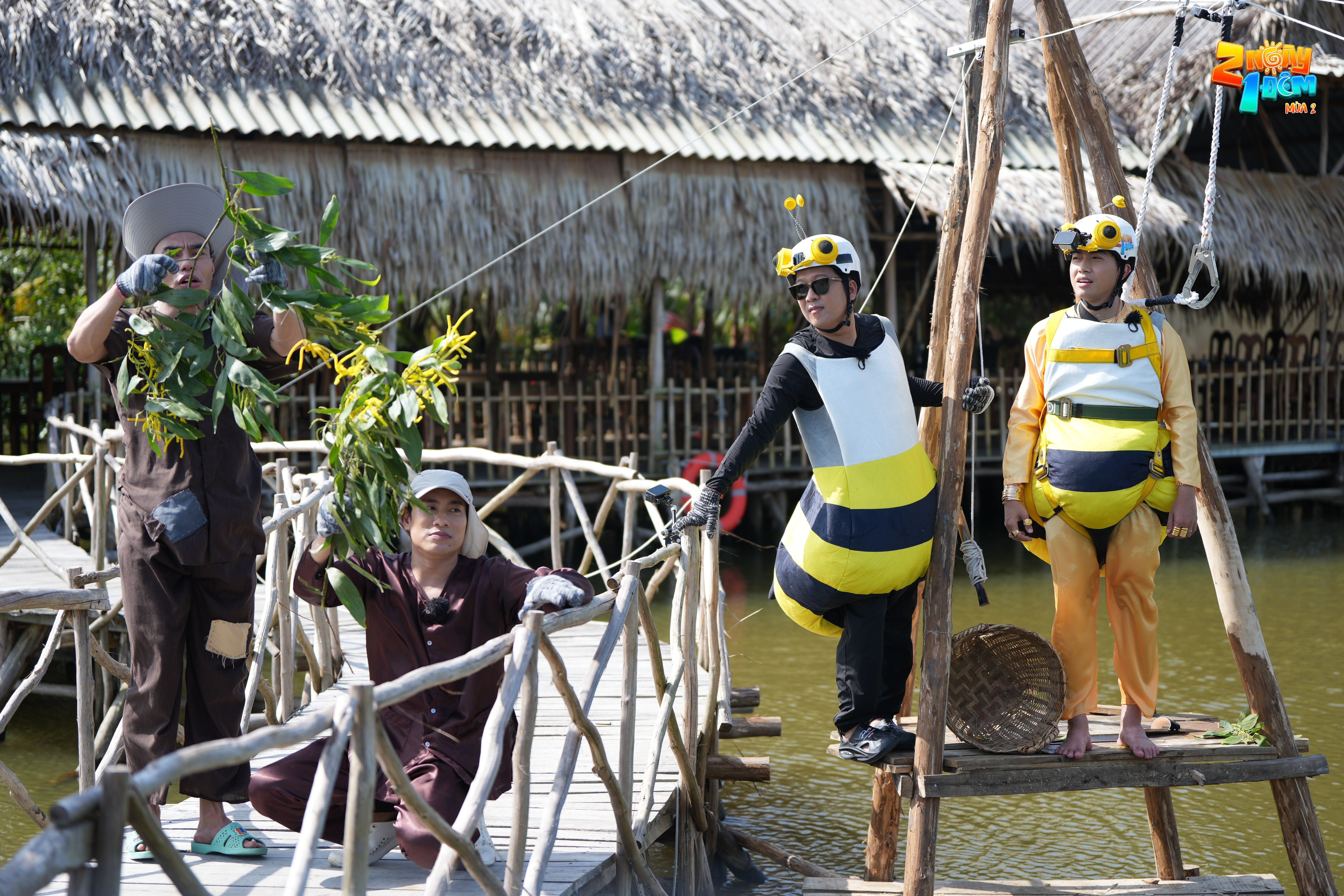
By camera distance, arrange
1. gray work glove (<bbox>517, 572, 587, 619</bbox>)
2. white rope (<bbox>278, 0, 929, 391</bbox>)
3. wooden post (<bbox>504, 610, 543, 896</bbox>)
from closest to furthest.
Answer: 1. wooden post (<bbox>504, 610, 543, 896</bbox>)
2. gray work glove (<bbox>517, 572, 587, 619</bbox>)
3. white rope (<bbox>278, 0, 929, 391</bbox>)

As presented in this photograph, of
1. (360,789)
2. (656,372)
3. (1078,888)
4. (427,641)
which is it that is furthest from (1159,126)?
(656,372)

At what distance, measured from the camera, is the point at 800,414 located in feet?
10.7

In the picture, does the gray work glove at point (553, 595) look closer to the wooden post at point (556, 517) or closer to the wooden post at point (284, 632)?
the wooden post at point (284, 632)

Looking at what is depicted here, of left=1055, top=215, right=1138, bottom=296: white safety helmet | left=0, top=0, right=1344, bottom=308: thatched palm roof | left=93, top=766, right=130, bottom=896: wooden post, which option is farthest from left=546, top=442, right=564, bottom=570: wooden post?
left=93, top=766, right=130, bottom=896: wooden post

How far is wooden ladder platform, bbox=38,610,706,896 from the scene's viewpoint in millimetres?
3006

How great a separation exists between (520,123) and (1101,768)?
7.31 m

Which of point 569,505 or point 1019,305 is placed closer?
point 569,505

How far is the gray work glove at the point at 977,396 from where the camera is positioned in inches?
127

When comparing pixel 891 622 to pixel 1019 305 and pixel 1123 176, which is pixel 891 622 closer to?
pixel 1123 176

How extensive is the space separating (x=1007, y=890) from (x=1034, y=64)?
34.0 ft

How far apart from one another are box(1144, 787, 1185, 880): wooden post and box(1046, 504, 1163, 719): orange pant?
53 centimetres

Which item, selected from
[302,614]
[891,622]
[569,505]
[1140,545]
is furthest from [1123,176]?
[569,505]

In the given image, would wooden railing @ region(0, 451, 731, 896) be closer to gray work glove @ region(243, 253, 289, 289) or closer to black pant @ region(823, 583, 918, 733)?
black pant @ region(823, 583, 918, 733)

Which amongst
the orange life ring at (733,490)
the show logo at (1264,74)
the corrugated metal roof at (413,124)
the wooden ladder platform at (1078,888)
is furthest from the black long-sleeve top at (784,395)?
the orange life ring at (733,490)
